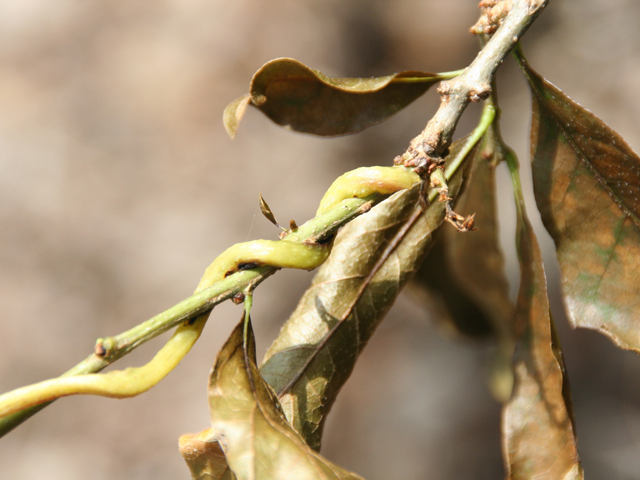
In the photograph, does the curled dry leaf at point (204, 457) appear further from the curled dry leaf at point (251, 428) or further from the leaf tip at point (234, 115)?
the leaf tip at point (234, 115)

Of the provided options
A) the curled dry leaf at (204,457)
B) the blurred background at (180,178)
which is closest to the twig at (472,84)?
the curled dry leaf at (204,457)

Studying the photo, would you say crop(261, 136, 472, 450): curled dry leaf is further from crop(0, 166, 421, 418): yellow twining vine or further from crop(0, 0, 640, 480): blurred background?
crop(0, 0, 640, 480): blurred background

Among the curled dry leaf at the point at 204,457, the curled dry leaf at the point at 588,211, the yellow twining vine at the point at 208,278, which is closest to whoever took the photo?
the yellow twining vine at the point at 208,278

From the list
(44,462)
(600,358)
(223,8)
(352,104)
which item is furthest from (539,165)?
(44,462)

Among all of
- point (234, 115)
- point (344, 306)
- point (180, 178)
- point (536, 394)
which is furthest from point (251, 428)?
point (180, 178)

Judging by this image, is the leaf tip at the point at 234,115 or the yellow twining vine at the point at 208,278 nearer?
the yellow twining vine at the point at 208,278

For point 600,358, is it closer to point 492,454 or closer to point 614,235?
point 492,454
